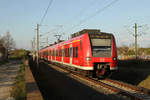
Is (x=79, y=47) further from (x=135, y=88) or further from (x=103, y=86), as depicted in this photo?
(x=135, y=88)

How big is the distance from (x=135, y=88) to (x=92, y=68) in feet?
10.4

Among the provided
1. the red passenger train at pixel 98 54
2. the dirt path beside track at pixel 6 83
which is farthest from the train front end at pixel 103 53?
the dirt path beside track at pixel 6 83

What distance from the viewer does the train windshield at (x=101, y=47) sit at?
1137cm

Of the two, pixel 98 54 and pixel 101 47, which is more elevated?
pixel 101 47

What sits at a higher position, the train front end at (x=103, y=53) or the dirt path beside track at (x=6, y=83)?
the train front end at (x=103, y=53)

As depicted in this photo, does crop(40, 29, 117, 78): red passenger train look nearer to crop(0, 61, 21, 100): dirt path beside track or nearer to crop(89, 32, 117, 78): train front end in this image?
crop(89, 32, 117, 78): train front end

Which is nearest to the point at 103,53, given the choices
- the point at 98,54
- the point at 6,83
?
the point at 98,54

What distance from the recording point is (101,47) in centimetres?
1155

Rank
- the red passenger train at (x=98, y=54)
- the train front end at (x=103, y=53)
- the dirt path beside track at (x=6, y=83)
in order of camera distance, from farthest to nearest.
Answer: the train front end at (x=103, y=53)
the red passenger train at (x=98, y=54)
the dirt path beside track at (x=6, y=83)

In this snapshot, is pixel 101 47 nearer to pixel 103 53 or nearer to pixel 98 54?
pixel 103 53

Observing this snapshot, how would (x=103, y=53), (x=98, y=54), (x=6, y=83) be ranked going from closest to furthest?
(x=6, y=83), (x=98, y=54), (x=103, y=53)

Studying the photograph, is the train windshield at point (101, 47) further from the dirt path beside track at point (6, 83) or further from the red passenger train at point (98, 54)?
the dirt path beside track at point (6, 83)

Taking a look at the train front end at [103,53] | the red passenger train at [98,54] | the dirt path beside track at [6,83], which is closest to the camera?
the dirt path beside track at [6,83]

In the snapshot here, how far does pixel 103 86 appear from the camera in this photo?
9492 mm
